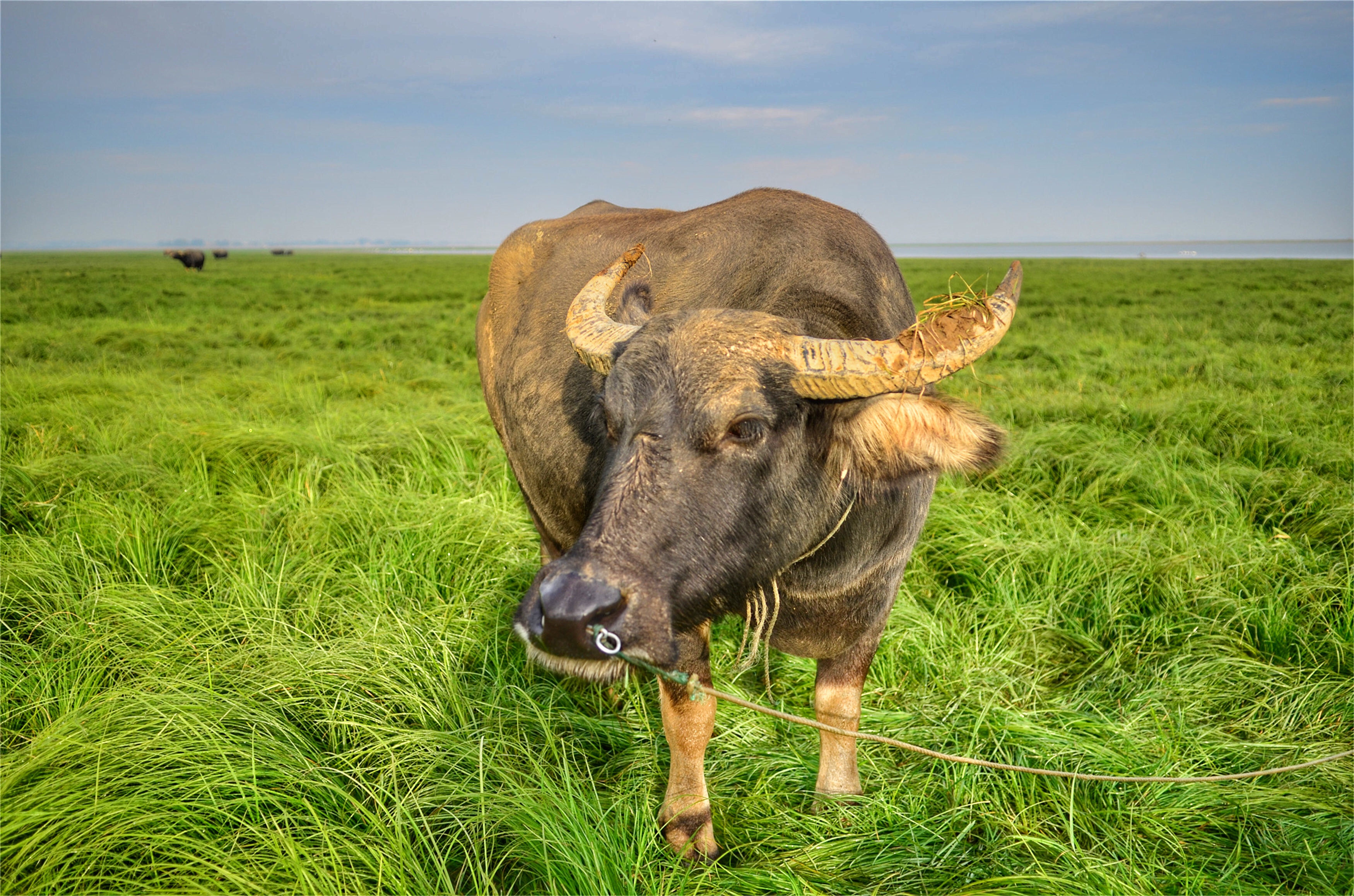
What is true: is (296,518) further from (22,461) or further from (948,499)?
(948,499)

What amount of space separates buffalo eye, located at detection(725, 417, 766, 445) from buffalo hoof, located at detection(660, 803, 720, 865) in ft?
4.77

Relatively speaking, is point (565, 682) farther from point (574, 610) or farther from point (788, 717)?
point (574, 610)

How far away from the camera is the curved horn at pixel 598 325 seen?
2.48 meters

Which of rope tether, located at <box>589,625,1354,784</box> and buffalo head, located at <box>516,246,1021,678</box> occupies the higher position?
buffalo head, located at <box>516,246,1021,678</box>

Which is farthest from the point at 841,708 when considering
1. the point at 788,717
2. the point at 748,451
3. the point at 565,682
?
the point at 748,451

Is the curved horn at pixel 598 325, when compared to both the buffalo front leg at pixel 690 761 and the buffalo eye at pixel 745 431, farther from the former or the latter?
the buffalo front leg at pixel 690 761

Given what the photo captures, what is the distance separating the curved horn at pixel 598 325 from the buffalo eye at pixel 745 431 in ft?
1.62

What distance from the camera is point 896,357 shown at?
2.11 m

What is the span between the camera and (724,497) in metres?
2.10

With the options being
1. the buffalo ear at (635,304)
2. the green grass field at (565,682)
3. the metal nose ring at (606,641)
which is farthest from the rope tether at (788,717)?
the buffalo ear at (635,304)

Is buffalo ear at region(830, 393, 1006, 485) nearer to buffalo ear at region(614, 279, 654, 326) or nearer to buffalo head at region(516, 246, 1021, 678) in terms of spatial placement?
buffalo head at region(516, 246, 1021, 678)

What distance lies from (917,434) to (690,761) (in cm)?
145

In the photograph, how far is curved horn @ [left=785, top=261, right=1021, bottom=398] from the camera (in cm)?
210

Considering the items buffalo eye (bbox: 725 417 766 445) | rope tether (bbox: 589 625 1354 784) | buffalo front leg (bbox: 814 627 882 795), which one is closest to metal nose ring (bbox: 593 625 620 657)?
rope tether (bbox: 589 625 1354 784)
